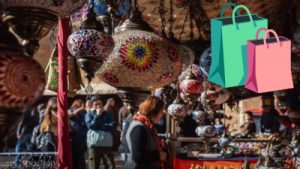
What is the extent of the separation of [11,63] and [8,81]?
1.7 inches

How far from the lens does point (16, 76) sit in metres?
1.15

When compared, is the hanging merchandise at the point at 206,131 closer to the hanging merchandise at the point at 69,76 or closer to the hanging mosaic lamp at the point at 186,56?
the hanging merchandise at the point at 69,76

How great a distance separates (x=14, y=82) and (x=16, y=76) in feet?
0.05

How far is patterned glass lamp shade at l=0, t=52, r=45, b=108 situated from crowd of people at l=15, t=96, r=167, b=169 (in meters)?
1.10

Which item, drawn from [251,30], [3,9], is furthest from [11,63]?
[251,30]

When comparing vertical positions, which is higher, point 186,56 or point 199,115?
point 186,56

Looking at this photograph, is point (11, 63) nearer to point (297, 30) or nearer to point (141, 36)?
point (141, 36)

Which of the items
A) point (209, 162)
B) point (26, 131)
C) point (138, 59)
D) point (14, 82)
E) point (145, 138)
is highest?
point (138, 59)

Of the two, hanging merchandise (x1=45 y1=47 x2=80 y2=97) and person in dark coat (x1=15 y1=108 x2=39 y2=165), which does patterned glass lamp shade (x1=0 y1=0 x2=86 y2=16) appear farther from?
person in dark coat (x1=15 y1=108 x2=39 y2=165)

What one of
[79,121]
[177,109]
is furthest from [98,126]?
[177,109]

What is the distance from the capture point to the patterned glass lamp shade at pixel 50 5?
1.39 metres

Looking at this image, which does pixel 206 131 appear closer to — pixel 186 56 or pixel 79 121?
pixel 186 56

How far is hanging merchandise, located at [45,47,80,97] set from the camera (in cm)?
333

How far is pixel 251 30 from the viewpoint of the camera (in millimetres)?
1379
